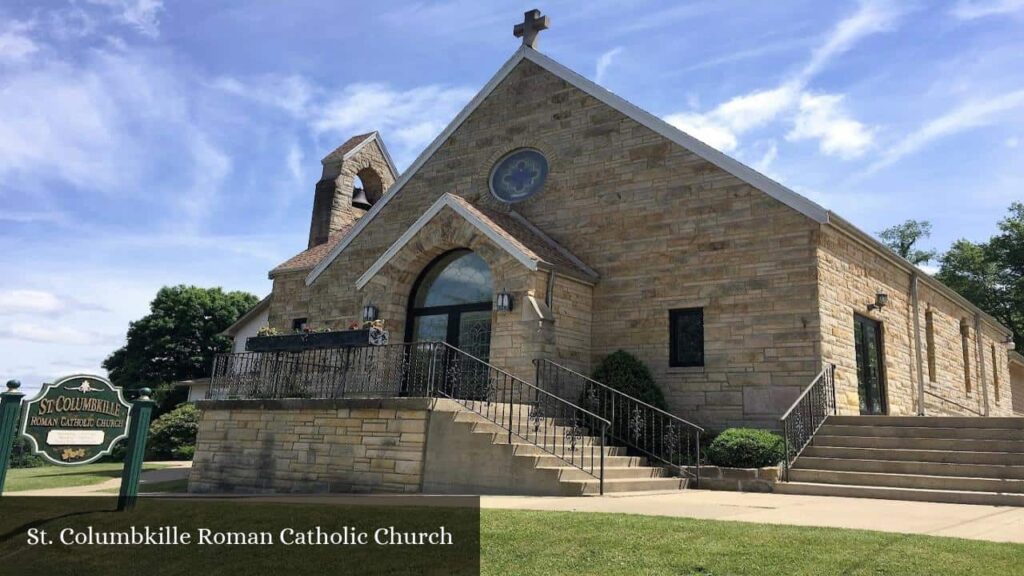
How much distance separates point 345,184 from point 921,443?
1751 cm

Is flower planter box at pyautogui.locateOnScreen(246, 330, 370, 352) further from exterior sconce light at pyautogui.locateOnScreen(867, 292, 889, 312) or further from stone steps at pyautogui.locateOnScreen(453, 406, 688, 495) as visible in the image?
exterior sconce light at pyautogui.locateOnScreen(867, 292, 889, 312)

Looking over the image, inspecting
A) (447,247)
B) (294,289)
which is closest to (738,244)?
(447,247)

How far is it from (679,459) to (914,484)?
11.2ft

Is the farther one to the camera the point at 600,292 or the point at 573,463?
the point at 600,292

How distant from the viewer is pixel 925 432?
39.6 ft

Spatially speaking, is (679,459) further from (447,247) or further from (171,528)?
(171,528)

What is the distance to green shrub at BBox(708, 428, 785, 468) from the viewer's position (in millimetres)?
11297

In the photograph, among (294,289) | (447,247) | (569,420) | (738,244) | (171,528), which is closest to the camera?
(171,528)

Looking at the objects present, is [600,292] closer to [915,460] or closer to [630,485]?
[630,485]

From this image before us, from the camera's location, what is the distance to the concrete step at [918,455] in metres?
10.9

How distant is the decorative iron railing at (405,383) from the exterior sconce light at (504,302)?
1.14 meters

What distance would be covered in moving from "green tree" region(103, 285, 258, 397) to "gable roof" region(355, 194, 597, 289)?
34922 millimetres

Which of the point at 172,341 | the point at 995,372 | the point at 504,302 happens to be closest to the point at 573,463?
the point at 504,302

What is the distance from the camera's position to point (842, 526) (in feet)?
22.7
